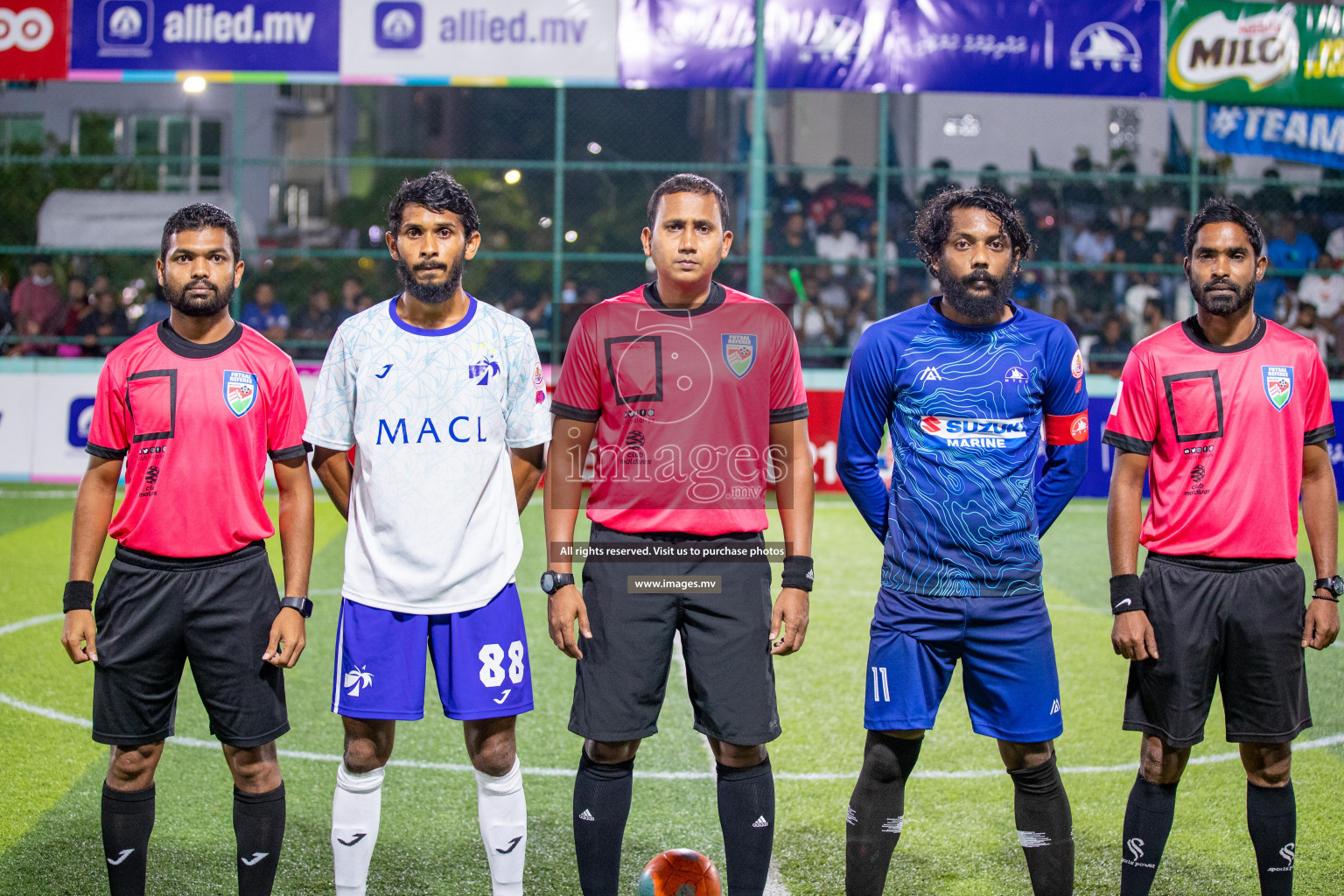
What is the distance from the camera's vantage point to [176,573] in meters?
3.56

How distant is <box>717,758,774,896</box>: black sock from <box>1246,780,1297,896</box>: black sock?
142 cm

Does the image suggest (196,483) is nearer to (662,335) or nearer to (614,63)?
(662,335)

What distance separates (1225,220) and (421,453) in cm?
243

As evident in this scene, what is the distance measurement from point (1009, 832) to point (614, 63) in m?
10.2

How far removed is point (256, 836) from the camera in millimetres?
3643

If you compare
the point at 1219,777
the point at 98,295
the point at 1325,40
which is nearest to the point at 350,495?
the point at 1219,777

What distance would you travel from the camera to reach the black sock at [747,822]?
144 inches

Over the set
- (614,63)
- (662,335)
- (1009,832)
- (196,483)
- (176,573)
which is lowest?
(1009,832)

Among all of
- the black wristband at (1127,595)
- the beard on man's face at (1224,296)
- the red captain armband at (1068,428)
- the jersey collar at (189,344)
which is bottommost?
the black wristband at (1127,595)

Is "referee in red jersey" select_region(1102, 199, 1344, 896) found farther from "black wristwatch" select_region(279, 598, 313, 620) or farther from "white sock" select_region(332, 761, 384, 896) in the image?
"black wristwatch" select_region(279, 598, 313, 620)

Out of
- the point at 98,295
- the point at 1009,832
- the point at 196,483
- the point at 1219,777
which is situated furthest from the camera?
the point at 98,295

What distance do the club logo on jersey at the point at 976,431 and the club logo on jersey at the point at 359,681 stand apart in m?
1.73

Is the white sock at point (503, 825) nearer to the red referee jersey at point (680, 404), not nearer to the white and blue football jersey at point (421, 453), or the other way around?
the white and blue football jersey at point (421, 453)

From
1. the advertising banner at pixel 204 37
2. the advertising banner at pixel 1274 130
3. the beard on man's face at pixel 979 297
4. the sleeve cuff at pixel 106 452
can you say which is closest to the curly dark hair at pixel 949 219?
the beard on man's face at pixel 979 297
